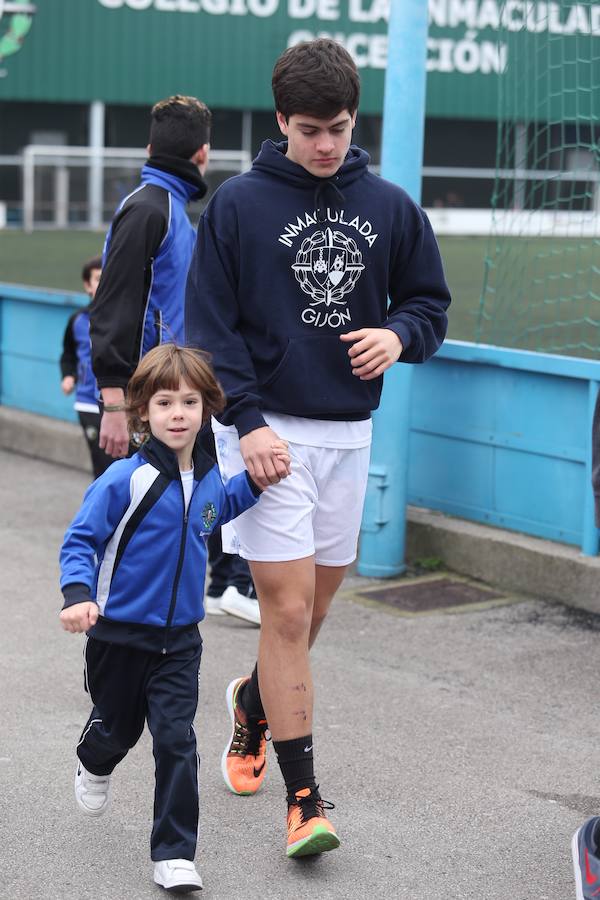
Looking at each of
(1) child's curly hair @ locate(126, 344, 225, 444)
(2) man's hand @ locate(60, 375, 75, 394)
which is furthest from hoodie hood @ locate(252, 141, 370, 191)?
(2) man's hand @ locate(60, 375, 75, 394)

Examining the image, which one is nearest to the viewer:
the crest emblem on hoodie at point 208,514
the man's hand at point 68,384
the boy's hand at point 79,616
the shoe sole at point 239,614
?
the boy's hand at point 79,616

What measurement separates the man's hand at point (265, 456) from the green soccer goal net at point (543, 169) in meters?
4.00

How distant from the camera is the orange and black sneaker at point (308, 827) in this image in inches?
144

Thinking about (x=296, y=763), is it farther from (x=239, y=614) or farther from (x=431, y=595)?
(x=431, y=595)

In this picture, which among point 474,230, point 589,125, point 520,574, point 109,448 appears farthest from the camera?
point 474,230

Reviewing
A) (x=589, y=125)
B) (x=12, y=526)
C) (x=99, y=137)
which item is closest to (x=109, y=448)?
(x=12, y=526)

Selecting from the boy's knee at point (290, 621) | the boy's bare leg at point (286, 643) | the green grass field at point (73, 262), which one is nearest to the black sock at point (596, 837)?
the boy's bare leg at point (286, 643)

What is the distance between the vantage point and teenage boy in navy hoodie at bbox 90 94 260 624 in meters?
5.26

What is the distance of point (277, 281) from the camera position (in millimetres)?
Result: 3713

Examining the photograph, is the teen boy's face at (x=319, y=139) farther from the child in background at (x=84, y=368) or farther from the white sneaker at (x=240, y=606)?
the child in background at (x=84, y=368)

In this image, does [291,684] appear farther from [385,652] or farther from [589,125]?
[589,125]

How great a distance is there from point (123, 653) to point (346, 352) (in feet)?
3.15

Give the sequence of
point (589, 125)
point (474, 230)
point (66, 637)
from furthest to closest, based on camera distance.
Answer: point (474, 230) < point (589, 125) < point (66, 637)

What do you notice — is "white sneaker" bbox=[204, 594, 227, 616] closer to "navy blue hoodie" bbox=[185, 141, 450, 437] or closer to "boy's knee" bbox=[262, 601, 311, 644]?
"boy's knee" bbox=[262, 601, 311, 644]
